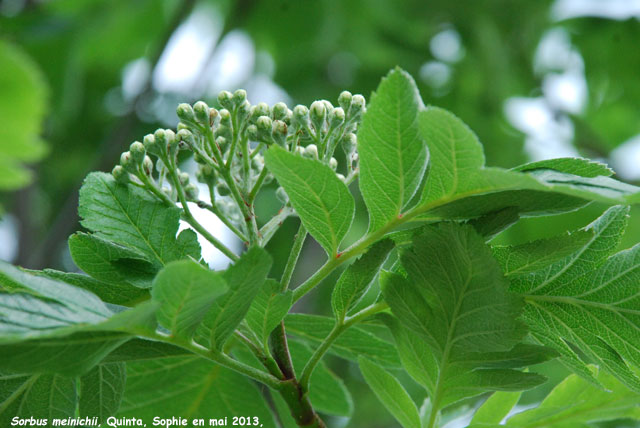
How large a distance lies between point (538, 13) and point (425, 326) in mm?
3401

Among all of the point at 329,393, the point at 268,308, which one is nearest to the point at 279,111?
the point at 268,308

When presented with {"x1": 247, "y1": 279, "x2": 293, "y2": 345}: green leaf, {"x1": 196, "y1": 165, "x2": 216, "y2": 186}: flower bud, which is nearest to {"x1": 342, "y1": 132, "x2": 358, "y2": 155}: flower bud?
{"x1": 196, "y1": 165, "x2": 216, "y2": 186}: flower bud

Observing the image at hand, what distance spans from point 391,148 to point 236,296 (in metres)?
0.31

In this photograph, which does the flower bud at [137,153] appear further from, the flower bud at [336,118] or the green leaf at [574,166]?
the green leaf at [574,166]

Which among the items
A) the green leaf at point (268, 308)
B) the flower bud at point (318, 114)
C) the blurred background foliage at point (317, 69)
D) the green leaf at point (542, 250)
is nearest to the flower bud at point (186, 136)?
the flower bud at point (318, 114)

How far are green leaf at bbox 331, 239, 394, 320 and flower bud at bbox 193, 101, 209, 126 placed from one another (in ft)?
1.24

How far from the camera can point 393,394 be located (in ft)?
4.07

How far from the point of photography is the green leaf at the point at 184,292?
2.80ft

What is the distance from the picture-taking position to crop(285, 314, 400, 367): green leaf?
4.32 ft

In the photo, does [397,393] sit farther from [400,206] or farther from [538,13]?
[538,13]

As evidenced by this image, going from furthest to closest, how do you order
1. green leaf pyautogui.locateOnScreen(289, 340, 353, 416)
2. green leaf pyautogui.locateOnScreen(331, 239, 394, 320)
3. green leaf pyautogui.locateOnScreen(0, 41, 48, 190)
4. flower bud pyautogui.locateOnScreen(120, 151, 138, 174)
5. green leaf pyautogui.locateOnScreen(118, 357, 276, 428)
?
1. green leaf pyautogui.locateOnScreen(0, 41, 48, 190)
2. green leaf pyautogui.locateOnScreen(289, 340, 353, 416)
3. green leaf pyautogui.locateOnScreen(118, 357, 276, 428)
4. flower bud pyautogui.locateOnScreen(120, 151, 138, 174)
5. green leaf pyautogui.locateOnScreen(331, 239, 394, 320)

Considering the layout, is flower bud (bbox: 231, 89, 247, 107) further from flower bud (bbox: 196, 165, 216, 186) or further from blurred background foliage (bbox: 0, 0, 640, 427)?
blurred background foliage (bbox: 0, 0, 640, 427)

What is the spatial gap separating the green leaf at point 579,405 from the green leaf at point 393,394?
0.17m

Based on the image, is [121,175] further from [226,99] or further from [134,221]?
[226,99]
